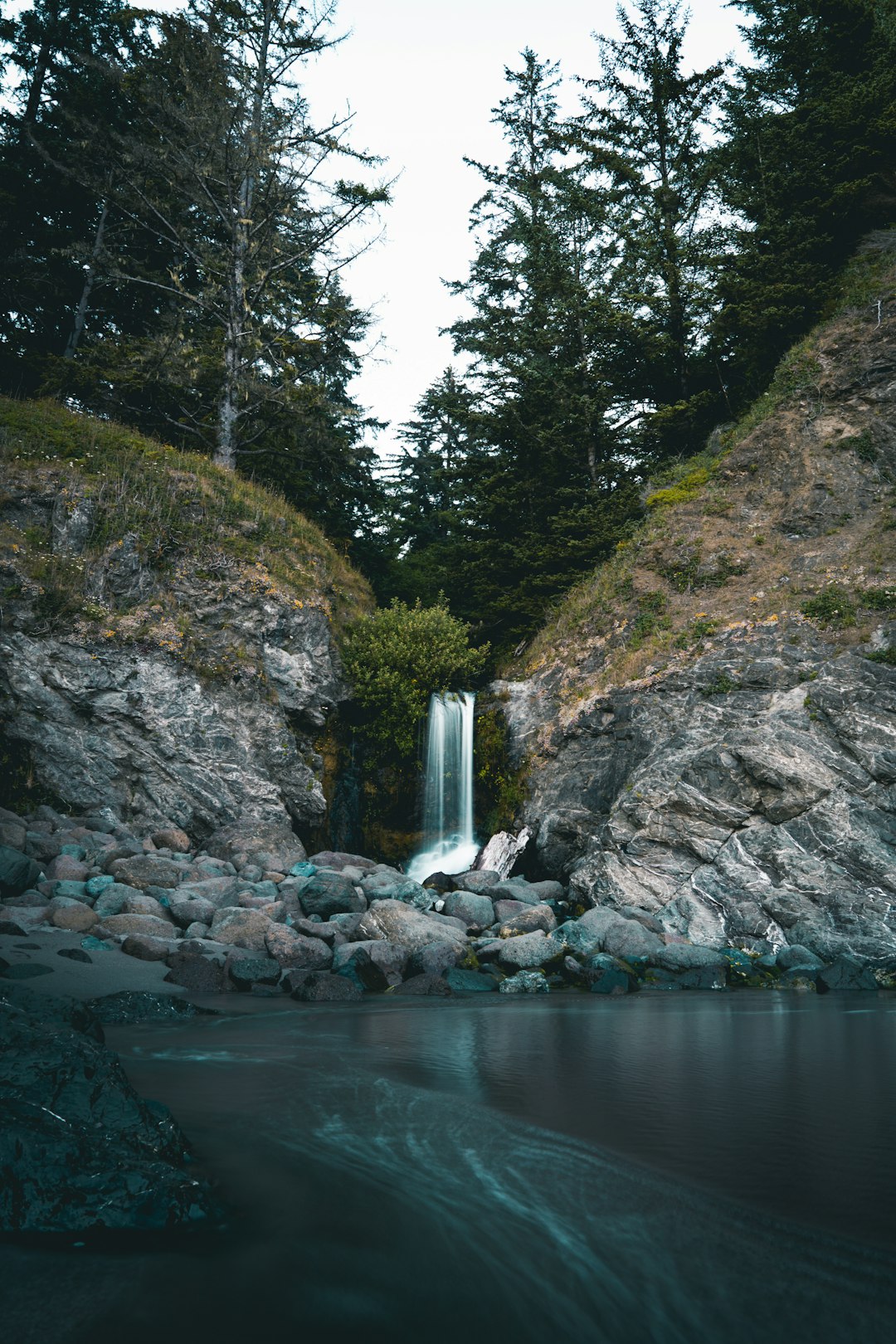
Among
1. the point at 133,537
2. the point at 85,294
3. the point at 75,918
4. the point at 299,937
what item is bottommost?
the point at 299,937

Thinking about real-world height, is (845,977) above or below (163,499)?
below

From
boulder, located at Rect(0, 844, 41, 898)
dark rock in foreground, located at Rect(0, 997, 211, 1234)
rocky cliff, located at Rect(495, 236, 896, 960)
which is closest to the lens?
dark rock in foreground, located at Rect(0, 997, 211, 1234)

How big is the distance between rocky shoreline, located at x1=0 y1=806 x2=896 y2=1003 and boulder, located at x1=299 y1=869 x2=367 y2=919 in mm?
23

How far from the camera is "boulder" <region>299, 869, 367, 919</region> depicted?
10680 millimetres

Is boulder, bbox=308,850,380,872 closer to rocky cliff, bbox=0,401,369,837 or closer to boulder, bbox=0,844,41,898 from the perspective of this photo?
rocky cliff, bbox=0,401,369,837

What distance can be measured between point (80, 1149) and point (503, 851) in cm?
1292

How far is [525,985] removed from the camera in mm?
9219

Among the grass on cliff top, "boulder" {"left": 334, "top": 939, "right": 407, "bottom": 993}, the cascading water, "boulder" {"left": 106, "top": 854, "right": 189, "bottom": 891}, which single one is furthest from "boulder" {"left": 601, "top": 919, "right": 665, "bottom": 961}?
the grass on cliff top

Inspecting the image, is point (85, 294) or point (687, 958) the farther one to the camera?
point (85, 294)

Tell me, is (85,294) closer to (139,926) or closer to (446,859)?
(446,859)

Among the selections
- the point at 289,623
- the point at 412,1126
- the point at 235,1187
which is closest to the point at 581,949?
the point at 412,1126

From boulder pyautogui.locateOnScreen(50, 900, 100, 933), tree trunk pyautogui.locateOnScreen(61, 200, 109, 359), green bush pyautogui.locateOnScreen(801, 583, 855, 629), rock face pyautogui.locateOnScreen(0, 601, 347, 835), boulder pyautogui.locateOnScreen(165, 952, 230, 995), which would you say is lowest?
boulder pyautogui.locateOnScreen(165, 952, 230, 995)

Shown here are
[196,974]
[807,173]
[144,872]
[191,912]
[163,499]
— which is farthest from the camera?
[807,173]

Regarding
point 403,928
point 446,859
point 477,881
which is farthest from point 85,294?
point 403,928
